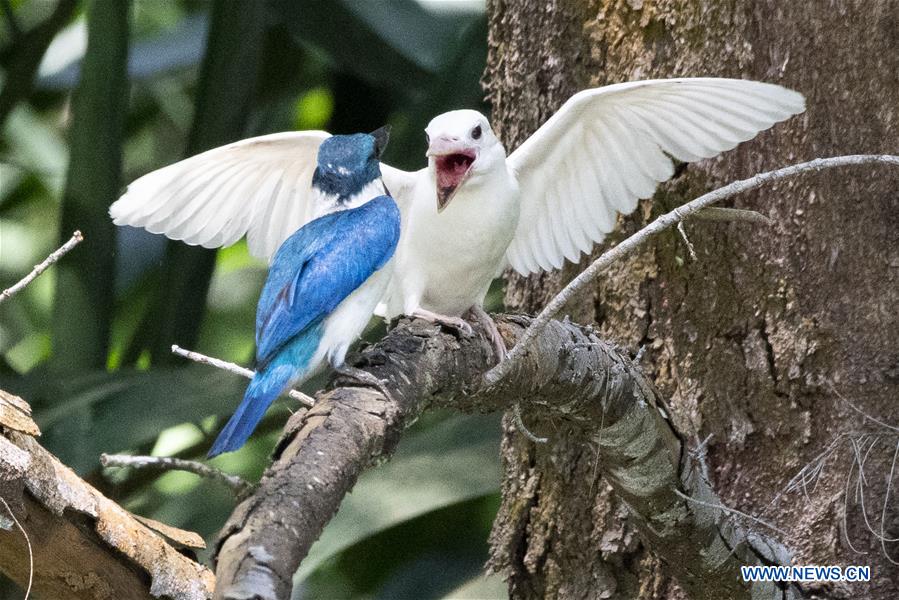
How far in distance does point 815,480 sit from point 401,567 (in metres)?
1.07

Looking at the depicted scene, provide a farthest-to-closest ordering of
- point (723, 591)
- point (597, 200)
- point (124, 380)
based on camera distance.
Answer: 1. point (124, 380)
2. point (597, 200)
3. point (723, 591)

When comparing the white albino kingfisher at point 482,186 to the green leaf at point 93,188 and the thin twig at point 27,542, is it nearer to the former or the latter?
the thin twig at point 27,542

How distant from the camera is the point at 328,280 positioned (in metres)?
1.61

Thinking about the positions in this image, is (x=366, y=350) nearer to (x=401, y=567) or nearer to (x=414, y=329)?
(x=414, y=329)

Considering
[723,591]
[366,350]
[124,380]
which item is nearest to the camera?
[366,350]

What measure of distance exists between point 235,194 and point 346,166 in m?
0.28

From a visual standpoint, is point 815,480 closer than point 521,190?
Yes

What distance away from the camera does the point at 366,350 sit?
1.42m

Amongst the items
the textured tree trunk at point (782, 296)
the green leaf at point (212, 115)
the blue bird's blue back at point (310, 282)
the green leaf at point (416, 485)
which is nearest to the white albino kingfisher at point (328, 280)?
the blue bird's blue back at point (310, 282)

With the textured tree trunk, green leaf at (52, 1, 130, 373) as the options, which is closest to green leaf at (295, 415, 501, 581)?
the textured tree trunk

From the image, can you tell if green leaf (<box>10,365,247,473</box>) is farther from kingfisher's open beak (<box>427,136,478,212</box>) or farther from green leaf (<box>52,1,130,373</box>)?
kingfisher's open beak (<box>427,136,478,212</box>)

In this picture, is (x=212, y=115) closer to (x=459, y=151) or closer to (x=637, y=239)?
(x=459, y=151)

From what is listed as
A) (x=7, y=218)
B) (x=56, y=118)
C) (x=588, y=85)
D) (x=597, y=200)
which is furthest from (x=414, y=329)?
(x=56, y=118)

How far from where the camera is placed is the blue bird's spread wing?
1581mm
